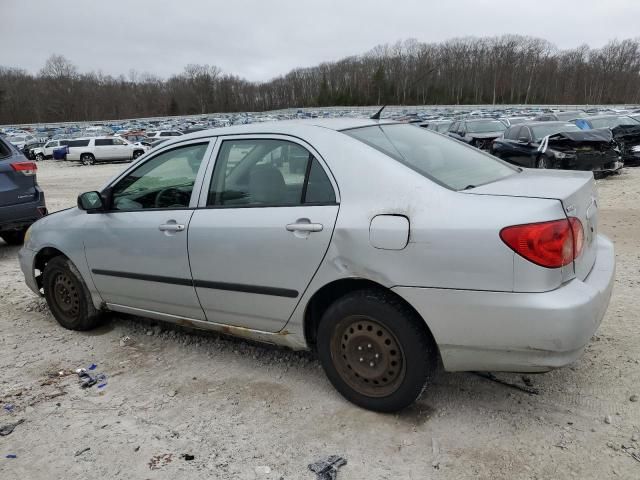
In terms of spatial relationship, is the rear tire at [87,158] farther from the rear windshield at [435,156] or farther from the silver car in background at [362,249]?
the rear windshield at [435,156]

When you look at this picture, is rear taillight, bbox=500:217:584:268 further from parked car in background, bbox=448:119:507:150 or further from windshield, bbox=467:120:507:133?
windshield, bbox=467:120:507:133

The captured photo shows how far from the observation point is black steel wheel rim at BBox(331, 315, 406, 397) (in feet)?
9.13

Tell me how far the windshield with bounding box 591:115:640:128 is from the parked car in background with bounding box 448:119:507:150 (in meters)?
3.03

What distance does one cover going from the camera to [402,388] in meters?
2.79

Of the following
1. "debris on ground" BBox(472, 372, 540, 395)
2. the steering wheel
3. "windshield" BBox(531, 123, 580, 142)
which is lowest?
"debris on ground" BBox(472, 372, 540, 395)

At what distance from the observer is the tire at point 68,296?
4.28 meters

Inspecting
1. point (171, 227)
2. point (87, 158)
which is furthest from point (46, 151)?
point (171, 227)

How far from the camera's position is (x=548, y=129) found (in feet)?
44.7

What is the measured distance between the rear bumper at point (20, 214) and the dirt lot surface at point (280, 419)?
11.8ft

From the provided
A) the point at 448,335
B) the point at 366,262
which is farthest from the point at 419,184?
the point at 448,335

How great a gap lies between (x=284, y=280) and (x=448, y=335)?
3.20ft

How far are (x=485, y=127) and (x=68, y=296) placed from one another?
17487 mm

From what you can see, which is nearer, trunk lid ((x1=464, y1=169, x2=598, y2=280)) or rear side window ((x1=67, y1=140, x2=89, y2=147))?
trunk lid ((x1=464, y1=169, x2=598, y2=280))

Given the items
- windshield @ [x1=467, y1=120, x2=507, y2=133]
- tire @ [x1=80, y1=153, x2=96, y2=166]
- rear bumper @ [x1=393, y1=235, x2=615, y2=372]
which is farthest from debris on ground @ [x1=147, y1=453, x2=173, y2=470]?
tire @ [x1=80, y1=153, x2=96, y2=166]
